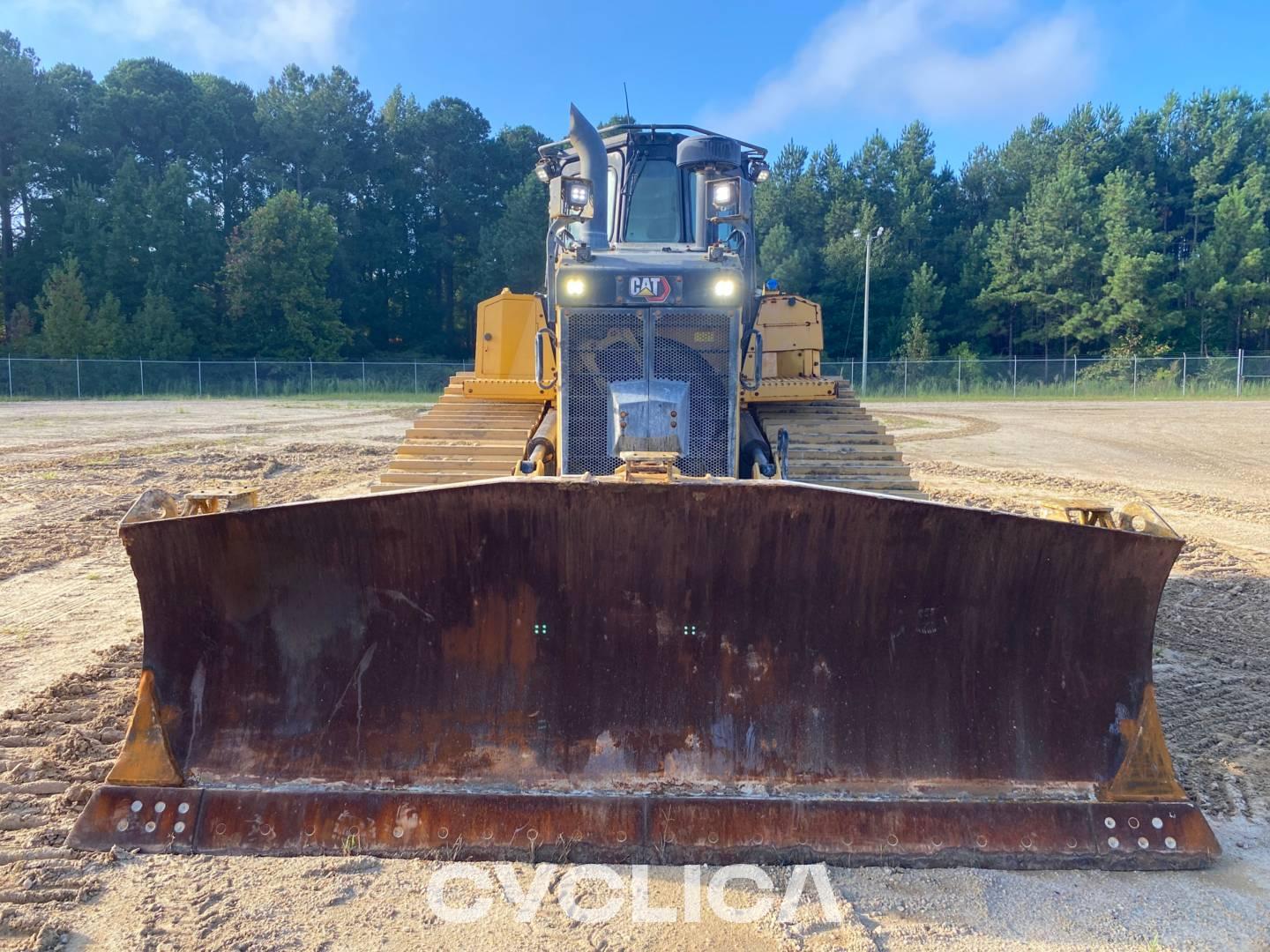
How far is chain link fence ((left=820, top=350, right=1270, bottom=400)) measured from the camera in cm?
4109

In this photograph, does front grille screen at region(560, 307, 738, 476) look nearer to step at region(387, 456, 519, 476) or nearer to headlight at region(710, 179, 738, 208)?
step at region(387, 456, 519, 476)

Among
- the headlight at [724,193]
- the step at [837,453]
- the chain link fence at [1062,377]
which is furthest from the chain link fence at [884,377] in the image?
the headlight at [724,193]

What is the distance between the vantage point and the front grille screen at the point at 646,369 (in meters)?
5.21

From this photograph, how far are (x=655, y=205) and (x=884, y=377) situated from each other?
128 ft

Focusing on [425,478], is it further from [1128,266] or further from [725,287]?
[1128,266]

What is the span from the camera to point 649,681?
11.8ft

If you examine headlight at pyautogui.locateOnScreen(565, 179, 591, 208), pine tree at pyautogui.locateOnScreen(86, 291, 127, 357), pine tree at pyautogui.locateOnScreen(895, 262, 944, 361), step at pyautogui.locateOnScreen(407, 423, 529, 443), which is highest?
pine tree at pyautogui.locateOnScreen(895, 262, 944, 361)

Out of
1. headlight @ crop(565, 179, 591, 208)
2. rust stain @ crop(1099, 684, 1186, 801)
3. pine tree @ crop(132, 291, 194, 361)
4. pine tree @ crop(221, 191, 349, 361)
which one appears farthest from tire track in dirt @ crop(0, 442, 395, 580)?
pine tree @ crop(221, 191, 349, 361)

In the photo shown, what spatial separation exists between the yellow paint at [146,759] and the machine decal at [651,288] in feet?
10.2

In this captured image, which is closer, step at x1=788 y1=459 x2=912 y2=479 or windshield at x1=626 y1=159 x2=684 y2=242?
step at x1=788 y1=459 x2=912 y2=479

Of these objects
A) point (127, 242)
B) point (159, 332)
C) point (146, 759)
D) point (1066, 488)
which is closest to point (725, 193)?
point (146, 759)

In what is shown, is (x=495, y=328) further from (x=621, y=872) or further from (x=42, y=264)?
(x=42, y=264)

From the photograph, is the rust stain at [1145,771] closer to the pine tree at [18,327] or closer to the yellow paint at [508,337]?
the yellow paint at [508,337]

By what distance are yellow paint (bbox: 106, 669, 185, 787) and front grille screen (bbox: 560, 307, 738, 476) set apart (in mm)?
2455
